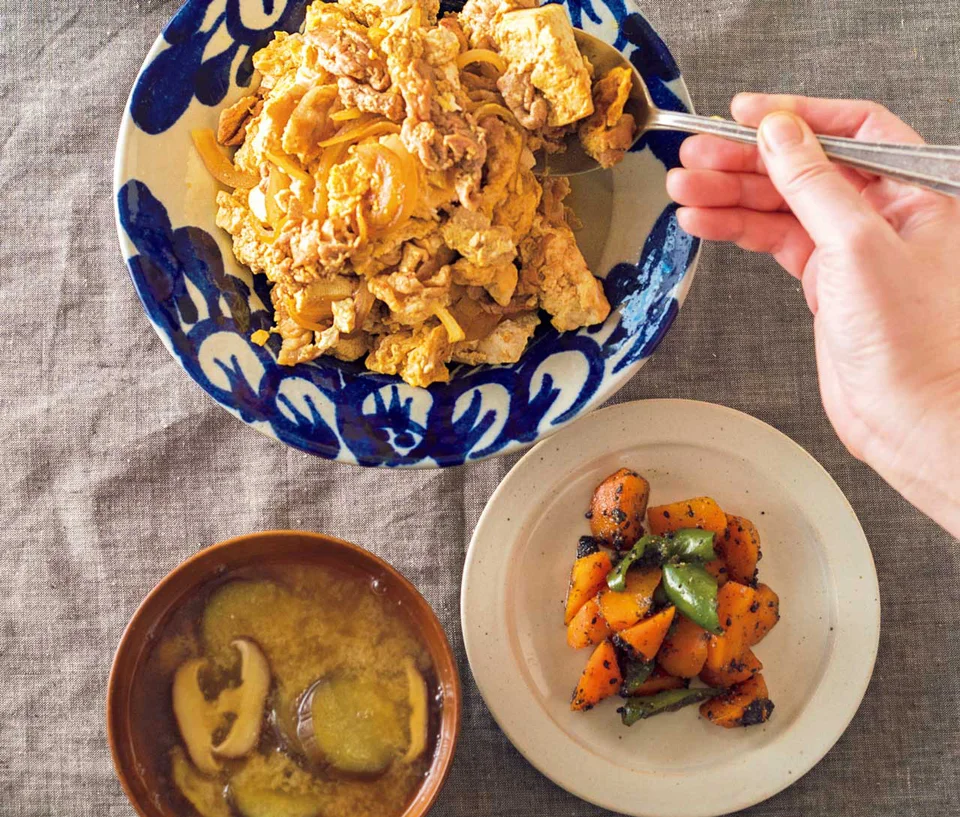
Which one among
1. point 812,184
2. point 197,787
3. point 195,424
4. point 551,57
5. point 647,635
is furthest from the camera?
point 195,424

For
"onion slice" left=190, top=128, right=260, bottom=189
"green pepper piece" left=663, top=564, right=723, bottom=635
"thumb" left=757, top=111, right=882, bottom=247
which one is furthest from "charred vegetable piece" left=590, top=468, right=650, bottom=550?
"onion slice" left=190, top=128, right=260, bottom=189

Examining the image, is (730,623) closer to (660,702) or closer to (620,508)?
(660,702)

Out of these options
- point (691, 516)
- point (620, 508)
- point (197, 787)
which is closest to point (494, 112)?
point (620, 508)

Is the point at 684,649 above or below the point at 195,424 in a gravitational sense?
below

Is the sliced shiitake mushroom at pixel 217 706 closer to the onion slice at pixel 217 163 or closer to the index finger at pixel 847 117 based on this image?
the onion slice at pixel 217 163

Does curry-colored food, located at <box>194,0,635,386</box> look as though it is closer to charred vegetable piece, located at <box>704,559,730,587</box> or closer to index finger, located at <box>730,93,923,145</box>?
index finger, located at <box>730,93,923,145</box>

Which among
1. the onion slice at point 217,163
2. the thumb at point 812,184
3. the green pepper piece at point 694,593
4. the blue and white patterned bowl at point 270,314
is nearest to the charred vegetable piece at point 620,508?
the green pepper piece at point 694,593

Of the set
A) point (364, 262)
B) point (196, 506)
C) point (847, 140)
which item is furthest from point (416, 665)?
point (847, 140)
